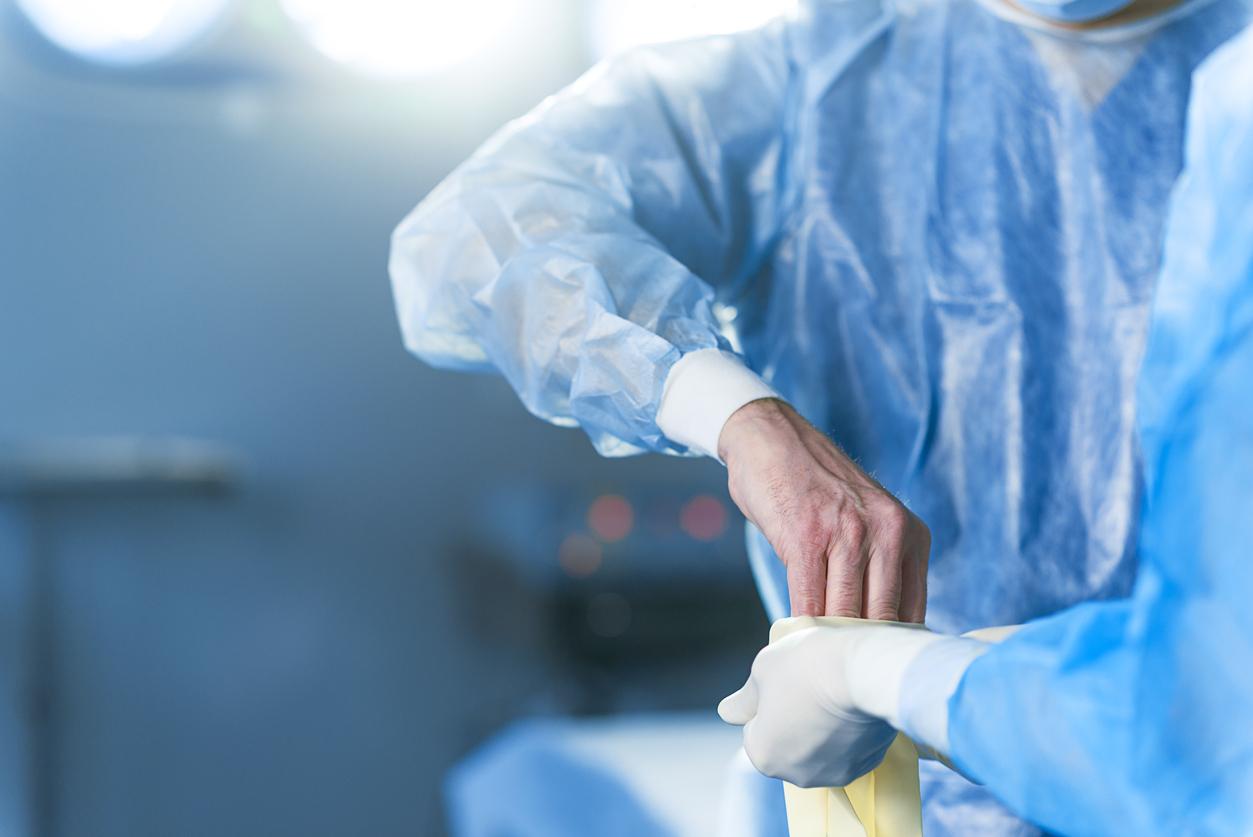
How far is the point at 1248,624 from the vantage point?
0.45 m

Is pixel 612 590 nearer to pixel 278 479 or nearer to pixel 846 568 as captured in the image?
pixel 278 479

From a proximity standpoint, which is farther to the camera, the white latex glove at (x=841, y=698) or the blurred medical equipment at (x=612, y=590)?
→ the blurred medical equipment at (x=612, y=590)

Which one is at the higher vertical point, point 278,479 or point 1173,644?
point 1173,644

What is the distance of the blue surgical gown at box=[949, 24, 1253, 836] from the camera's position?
0.45m

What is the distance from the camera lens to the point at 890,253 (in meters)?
1.01

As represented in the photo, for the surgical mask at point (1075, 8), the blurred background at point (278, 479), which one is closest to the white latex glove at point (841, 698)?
the surgical mask at point (1075, 8)

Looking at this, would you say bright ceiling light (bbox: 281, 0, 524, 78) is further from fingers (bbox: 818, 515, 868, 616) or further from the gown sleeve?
fingers (bbox: 818, 515, 868, 616)

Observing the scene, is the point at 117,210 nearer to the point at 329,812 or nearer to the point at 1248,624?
the point at 329,812

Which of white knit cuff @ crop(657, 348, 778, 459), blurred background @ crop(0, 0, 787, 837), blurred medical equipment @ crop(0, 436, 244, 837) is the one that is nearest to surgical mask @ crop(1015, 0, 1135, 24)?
white knit cuff @ crop(657, 348, 778, 459)

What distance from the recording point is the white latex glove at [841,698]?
1.76ft

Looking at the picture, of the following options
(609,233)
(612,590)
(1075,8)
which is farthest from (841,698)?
(612,590)

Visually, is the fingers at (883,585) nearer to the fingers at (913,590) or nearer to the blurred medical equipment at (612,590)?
the fingers at (913,590)

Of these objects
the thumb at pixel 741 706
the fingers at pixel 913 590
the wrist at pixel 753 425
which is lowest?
the thumb at pixel 741 706

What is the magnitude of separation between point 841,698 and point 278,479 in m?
2.32
